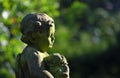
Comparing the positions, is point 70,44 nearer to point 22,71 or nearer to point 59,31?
point 59,31

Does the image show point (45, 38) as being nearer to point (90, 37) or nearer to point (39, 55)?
point (39, 55)

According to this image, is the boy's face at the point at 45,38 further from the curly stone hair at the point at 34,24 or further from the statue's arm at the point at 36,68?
the statue's arm at the point at 36,68

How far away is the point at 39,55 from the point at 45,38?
208mm

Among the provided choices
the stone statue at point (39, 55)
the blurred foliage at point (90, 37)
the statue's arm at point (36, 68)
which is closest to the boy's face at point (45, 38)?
the stone statue at point (39, 55)

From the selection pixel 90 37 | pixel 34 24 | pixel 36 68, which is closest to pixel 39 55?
pixel 36 68

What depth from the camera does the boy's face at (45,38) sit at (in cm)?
784

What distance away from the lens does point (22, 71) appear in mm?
7816

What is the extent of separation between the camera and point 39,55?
7.73 meters

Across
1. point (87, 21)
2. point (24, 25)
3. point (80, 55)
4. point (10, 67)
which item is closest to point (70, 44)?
point (80, 55)

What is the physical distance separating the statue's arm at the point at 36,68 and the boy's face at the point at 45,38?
0.20 metres

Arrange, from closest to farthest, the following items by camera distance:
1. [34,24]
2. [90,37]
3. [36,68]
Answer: [36,68], [34,24], [90,37]

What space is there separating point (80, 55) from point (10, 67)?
11075mm

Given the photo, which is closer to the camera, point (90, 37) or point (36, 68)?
point (36, 68)

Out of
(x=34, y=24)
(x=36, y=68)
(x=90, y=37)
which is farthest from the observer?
(x=90, y=37)
